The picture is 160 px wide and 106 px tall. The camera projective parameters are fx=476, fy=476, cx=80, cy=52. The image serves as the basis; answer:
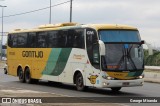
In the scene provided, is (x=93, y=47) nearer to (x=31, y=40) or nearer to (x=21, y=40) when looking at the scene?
(x=31, y=40)

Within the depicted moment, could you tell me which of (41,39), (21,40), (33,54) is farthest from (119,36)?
(21,40)

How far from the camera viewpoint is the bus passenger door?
20688 mm

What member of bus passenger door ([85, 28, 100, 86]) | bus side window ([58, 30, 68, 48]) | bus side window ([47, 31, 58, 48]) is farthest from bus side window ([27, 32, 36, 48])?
bus passenger door ([85, 28, 100, 86])

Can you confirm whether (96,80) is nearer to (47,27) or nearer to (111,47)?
(111,47)

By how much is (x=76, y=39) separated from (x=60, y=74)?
8.60 ft

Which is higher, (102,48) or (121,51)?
(102,48)

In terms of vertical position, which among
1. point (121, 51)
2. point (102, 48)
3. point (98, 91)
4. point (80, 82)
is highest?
point (102, 48)

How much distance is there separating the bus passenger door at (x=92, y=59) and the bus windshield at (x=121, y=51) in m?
0.45

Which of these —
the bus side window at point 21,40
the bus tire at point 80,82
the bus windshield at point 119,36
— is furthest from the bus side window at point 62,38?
the bus side window at point 21,40

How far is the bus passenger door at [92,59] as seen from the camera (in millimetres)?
20688

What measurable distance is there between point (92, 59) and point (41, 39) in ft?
19.3

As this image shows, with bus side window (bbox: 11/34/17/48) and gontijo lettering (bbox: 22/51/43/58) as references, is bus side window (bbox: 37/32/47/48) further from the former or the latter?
bus side window (bbox: 11/34/17/48)

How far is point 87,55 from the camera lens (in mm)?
21516

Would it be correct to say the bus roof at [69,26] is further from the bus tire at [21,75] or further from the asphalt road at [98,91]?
the asphalt road at [98,91]
